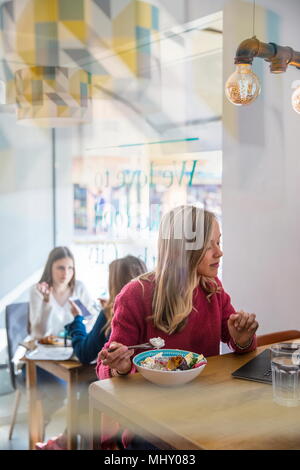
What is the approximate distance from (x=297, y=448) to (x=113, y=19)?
719mm

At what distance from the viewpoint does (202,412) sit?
641 millimetres

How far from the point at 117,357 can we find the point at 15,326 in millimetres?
505

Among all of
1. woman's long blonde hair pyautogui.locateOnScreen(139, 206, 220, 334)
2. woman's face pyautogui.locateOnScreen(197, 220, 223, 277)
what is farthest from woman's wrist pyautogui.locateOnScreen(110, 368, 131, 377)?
woman's face pyautogui.locateOnScreen(197, 220, 223, 277)

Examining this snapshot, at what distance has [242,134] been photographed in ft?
4.77

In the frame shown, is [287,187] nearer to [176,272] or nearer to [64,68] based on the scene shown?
[176,272]

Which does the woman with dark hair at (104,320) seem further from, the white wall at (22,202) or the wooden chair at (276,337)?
the wooden chair at (276,337)

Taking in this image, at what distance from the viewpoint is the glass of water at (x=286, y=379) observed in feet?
2.23

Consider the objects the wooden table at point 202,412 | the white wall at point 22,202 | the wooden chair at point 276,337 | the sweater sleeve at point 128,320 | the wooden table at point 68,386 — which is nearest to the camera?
the wooden table at point 202,412

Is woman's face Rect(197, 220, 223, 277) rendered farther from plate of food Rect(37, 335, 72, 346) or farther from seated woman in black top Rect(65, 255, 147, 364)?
plate of food Rect(37, 335, 72, 346)

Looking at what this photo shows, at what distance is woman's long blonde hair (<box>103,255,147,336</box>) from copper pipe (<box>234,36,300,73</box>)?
0.47 m

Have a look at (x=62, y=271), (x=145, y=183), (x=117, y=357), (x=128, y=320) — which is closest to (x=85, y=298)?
(x=62, y=271)

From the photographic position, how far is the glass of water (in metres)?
0.68

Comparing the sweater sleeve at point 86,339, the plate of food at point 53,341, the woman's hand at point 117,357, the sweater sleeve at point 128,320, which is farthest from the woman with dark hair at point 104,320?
the woman's hand at point 117,357
